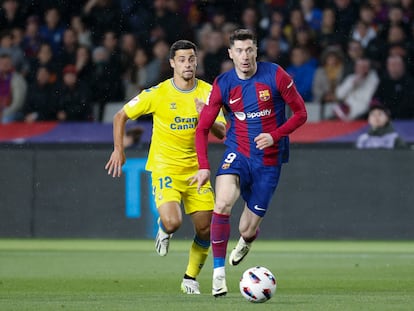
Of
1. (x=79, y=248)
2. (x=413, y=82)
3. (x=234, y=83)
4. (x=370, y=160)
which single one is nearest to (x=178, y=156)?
(x=234, y=83)

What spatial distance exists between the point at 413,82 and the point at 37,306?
1035 cm

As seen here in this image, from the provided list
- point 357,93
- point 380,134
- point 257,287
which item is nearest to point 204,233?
point 257,287

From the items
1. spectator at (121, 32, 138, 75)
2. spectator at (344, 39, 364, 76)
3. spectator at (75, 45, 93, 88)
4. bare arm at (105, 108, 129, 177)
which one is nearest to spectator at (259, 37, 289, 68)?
spectator at (344, 39, 364, 76)

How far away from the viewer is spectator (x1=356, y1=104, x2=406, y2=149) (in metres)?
16.8

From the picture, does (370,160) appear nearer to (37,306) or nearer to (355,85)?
(355,85)

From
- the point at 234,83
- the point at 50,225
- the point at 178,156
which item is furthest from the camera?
the point at 50,225

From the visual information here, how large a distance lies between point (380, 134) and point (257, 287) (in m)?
8.19

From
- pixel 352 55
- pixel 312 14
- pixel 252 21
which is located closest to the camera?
pixel 352 55

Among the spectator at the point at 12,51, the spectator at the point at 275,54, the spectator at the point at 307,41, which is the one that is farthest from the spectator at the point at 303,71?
the spectator at the point at 12,51

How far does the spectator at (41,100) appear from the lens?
62.6 ft

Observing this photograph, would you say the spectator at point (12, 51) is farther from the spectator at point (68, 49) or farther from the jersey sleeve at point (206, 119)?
the jersey sleeve at point (206, 119)

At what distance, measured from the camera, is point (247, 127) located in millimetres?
10328

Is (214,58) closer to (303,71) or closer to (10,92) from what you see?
(303,71)

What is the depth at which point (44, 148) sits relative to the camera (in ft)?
57.8
